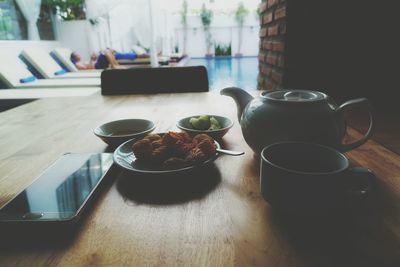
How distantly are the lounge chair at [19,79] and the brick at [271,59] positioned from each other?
2269mm

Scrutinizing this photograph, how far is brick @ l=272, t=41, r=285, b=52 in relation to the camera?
4.84 ft

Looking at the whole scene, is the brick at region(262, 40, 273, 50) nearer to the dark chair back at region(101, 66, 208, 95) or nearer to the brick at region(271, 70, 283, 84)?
the brick at region(271, 70, 283, 84)

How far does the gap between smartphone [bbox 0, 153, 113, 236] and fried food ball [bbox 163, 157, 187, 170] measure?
114mm

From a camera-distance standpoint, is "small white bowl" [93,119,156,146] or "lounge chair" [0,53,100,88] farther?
"lounge chair" [0,53,100,88]

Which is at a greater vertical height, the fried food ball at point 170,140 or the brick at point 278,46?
the brick at point 278,46

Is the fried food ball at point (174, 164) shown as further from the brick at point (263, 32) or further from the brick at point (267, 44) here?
the brick at point (263, 32)

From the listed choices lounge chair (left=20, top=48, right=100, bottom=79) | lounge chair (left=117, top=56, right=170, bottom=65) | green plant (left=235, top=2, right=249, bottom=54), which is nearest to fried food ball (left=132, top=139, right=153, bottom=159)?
lounge chair (left=20, top=48, right=100, bottom=79)

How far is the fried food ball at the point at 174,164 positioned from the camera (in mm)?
496

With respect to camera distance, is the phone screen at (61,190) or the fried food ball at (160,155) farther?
the fried food ball at (160,155)

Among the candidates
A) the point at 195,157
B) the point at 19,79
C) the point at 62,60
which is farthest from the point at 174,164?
the point at 62,60

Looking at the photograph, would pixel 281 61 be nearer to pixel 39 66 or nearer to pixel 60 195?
pixel 60 195

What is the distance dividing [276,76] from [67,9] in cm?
608

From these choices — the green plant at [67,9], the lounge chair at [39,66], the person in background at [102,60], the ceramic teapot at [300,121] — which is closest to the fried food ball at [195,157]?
the ceramic teapot at [300,121]

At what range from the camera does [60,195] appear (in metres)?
0.45
